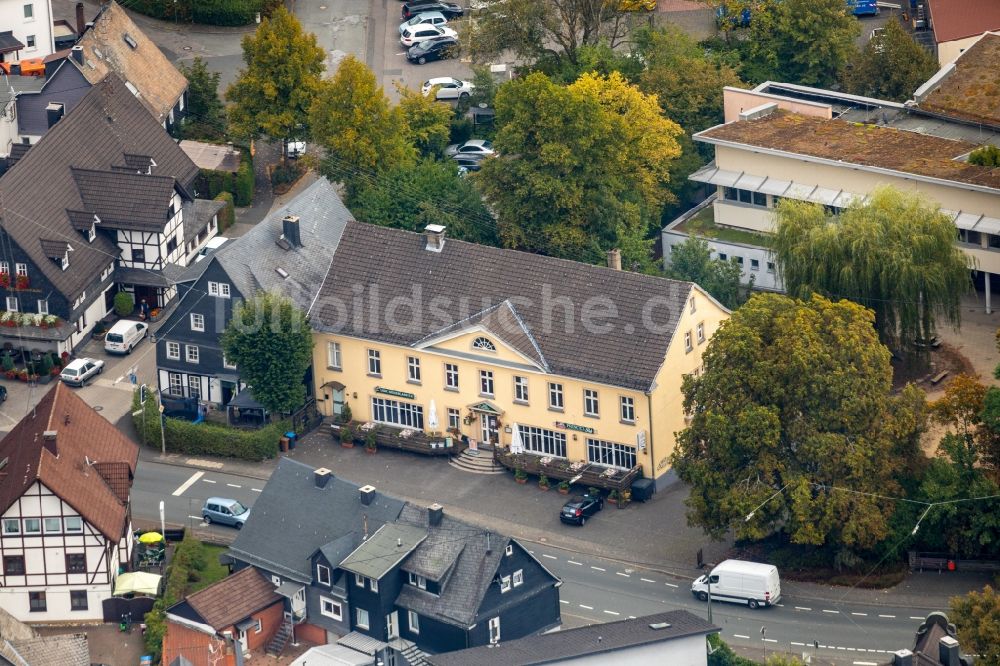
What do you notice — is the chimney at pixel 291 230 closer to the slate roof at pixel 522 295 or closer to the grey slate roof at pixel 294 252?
the grey slate roof at pixel 294 252

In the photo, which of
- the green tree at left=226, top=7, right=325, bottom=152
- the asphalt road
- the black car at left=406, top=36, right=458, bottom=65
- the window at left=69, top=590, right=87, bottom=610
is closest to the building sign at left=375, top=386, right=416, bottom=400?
the asphalt road

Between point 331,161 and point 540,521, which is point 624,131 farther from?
point 540,521

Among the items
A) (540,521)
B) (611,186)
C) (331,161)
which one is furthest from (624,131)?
(540,521)

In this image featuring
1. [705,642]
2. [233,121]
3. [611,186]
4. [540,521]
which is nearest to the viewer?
[705,642]

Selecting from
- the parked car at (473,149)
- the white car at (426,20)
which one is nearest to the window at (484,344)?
the parked car at (473,149)

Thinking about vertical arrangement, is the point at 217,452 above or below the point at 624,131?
below

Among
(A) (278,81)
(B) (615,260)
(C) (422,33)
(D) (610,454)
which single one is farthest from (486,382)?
(C) (422,33)

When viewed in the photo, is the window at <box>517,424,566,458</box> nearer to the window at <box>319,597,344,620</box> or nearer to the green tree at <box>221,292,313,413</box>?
the green tree at <box>221,292,313,413</box>
